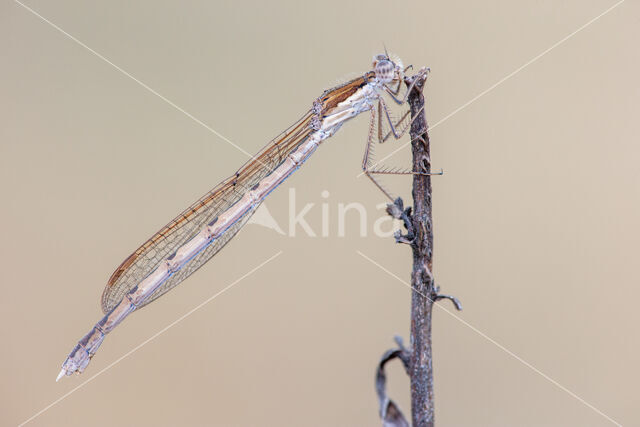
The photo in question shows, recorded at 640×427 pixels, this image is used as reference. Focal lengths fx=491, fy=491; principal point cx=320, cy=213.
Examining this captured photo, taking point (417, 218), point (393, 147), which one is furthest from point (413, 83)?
point (393, 147)

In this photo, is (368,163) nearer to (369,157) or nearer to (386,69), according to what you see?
(369,157)

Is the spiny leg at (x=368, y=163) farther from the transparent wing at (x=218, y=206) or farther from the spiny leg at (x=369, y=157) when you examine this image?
the transparent wing at (x=218, y=206)

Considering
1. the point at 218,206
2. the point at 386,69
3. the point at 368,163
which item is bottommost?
the point at 218,206

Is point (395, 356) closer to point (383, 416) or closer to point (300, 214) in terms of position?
point (383, 416)

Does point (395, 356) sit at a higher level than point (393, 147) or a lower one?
lower

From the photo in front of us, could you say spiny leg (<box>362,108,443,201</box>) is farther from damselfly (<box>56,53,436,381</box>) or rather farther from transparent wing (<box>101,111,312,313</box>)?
transparent wing (<box>101,111,312,313</box>)

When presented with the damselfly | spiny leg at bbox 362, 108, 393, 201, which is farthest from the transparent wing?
spiny leg at bbox 362, 108, 393, 201

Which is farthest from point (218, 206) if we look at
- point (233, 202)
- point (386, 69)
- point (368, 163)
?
point (386, 69)
